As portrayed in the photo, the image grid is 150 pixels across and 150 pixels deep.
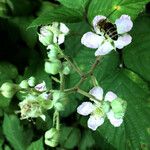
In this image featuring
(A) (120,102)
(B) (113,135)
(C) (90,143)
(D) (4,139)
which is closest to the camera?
(A) (120,102)

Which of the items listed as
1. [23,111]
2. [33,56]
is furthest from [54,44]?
[33,56]

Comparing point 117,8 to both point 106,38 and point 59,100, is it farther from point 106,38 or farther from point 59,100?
point 59,100

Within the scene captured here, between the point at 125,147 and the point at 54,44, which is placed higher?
the point at 54,44

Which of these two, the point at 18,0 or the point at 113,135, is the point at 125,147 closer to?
the point at 113,135

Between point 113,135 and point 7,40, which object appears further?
point 7,40

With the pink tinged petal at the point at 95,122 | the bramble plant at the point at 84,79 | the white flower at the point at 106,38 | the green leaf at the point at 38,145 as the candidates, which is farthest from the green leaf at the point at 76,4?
the green leaf at the point at 38,145

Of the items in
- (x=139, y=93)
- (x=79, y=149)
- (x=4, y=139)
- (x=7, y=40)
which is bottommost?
(x=4, y=139)
